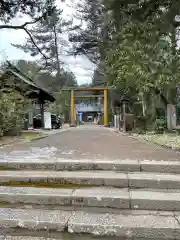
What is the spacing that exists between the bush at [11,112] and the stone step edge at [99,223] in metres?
5.98

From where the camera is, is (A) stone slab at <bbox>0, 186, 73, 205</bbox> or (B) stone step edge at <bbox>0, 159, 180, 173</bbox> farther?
(B) stone step edge at <bbox>0, 159, 180, 173</bbox>

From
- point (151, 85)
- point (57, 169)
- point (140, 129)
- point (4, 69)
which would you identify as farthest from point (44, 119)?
point (57, 169)

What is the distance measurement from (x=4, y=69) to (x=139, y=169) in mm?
10697

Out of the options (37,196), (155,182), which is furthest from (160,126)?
(37,196)

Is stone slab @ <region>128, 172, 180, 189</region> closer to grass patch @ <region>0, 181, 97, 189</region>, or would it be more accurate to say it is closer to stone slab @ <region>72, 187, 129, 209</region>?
stone slab @ <region>72, 187, 129, 209</region>

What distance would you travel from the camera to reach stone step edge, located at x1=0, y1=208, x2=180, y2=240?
248 cm

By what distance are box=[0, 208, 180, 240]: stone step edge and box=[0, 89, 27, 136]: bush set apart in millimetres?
5983

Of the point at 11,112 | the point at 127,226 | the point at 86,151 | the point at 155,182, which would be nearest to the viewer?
the point at 127,226

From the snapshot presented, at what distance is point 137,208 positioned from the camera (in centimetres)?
288

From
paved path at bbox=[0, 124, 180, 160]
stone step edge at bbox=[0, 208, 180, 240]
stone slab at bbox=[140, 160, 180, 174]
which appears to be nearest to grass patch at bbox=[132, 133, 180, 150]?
paved path at bbox=[0, 124, 180, 160]

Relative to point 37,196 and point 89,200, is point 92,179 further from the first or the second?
point 37,196

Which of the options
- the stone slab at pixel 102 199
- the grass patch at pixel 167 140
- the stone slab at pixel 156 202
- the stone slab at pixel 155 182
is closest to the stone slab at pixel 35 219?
the stone slab at pixel 102 199

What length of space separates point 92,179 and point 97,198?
44 centimetres

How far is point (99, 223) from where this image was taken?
2566 millimetres
